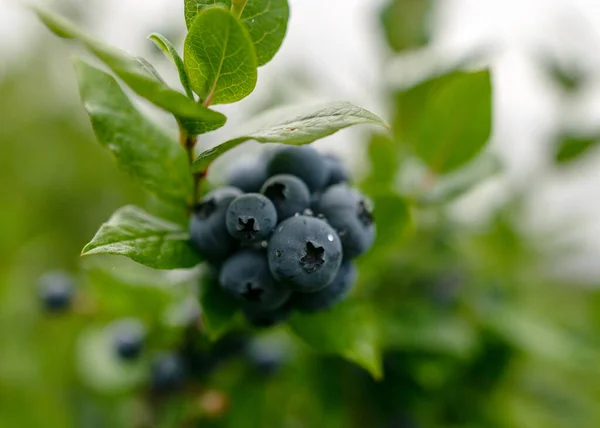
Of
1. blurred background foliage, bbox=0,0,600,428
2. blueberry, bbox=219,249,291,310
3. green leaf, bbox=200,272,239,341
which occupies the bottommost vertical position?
blurred background foliage, bbox=0,0,600,428

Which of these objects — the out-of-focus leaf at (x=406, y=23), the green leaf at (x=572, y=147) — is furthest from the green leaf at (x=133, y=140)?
the green leaf at (x=572, y=147)

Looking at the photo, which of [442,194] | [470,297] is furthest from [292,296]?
[470,297]

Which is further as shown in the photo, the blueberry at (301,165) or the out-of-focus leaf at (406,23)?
the out-of-focus leaf at (406,23)

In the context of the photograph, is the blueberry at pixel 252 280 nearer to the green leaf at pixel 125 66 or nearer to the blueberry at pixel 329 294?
the blueberry at pixel 329 294

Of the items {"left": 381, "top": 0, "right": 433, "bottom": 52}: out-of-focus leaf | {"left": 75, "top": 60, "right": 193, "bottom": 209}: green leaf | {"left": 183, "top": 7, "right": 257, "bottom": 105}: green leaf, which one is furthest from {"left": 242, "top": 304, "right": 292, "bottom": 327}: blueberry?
{"left": 381, "top": 0, "right": 433, "bottom": 52}: out-of-focus leaf

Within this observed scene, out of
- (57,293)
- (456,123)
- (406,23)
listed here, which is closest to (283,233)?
(456,123)

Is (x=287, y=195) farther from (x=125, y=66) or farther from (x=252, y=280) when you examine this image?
(x=125, y=66)

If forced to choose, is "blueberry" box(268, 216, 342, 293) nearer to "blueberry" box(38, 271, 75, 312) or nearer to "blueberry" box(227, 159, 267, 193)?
"blueberry" box(227, 159, 267, 193)
